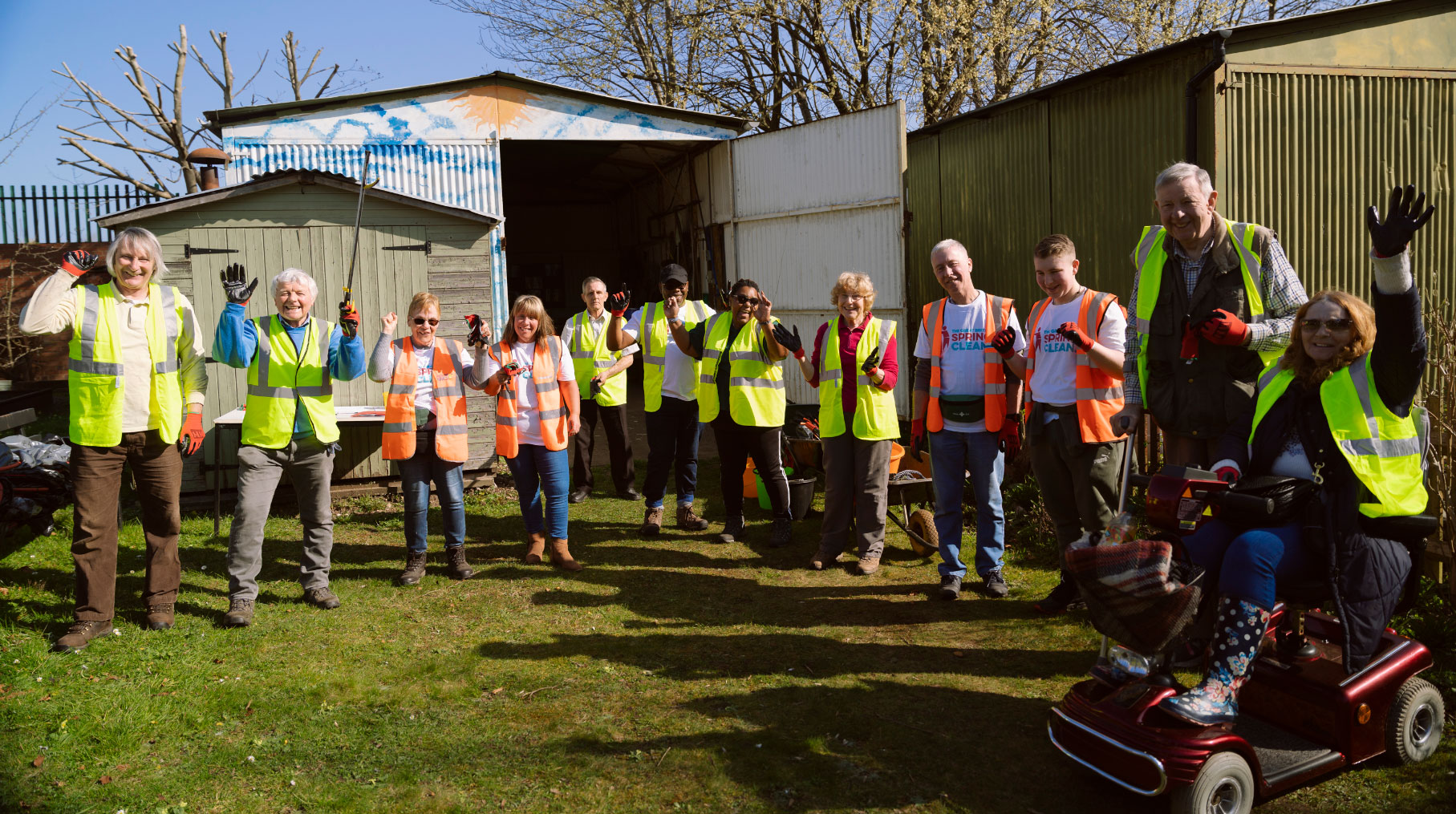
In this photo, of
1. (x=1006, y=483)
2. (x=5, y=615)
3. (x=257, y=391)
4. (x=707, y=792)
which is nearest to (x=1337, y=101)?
(x=1006, y=483)

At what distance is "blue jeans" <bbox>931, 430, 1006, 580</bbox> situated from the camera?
17.7 feet

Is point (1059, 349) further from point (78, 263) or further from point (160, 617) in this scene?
point (78, 263)

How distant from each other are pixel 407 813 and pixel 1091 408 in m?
3.46

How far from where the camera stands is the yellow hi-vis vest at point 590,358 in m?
8.30

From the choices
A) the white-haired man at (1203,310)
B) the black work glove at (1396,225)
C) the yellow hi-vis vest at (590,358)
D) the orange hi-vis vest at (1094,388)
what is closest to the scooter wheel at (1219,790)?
the white-haired man at (1203,310)

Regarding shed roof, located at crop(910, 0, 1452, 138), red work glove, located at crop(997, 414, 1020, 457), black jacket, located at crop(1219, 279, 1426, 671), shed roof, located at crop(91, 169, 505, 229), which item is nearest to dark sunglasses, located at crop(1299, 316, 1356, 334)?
black jacket, located at crop(1219, 279, 1426, 671)

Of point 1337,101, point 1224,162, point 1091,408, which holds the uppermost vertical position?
point 1337,101

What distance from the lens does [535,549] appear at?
6.51 m

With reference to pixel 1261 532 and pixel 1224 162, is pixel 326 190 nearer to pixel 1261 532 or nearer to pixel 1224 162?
pixel 1224 162

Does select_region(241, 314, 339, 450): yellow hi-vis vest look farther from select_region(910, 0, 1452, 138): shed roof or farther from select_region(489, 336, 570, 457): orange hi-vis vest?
select_region(910, 0, 1452, 138): shed roof

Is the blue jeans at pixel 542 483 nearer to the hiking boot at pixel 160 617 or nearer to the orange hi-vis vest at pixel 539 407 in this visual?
the orange hi-vis vest at pixel 539 407

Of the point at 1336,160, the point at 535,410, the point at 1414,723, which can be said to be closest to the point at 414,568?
the point at 535,410

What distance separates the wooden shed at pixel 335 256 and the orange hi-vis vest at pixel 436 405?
2.36 metres

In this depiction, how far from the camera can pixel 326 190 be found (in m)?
8.45
